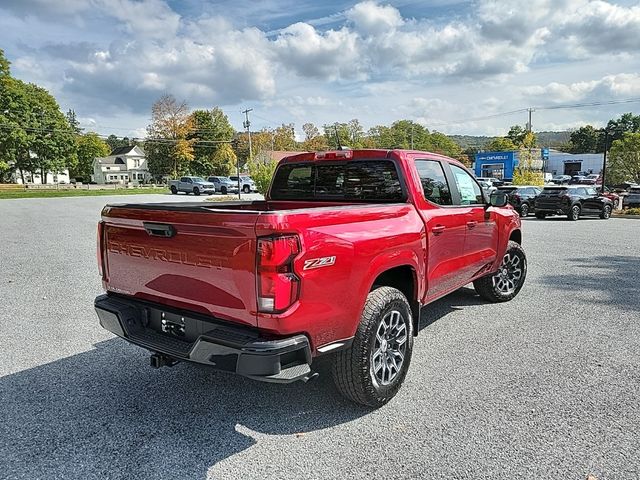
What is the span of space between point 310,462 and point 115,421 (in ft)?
4.69

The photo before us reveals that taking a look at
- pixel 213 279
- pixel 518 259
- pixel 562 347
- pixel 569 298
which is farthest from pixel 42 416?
pixel 569 298

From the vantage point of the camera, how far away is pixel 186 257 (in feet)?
9.57

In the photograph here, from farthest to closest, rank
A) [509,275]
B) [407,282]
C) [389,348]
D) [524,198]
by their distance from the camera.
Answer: [524,198] < [509,275] < [407,282] < [389,348]

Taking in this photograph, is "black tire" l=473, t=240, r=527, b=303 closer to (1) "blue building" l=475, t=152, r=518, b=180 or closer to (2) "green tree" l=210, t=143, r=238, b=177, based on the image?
(1) "blue building" l=475, t=152, r=518, b=180

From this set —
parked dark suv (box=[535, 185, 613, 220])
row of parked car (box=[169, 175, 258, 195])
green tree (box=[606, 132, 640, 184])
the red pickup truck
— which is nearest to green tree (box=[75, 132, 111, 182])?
row of parked car (box=[169, 175, 258, 195])

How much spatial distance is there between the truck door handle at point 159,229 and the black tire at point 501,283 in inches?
166

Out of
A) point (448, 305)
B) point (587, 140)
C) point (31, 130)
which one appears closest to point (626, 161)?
point (448, 305)

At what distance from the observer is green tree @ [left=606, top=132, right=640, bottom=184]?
145ft

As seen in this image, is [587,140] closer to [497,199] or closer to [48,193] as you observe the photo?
[48,193]

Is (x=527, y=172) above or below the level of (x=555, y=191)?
above

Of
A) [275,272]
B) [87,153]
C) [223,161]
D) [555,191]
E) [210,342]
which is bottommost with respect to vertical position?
[210,342]

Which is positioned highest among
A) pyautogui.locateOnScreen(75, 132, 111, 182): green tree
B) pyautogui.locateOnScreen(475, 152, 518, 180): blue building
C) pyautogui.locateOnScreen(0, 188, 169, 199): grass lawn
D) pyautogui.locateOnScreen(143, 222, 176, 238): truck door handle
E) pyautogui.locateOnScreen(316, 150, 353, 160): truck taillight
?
pyautogui.locateOnScreen(75, 132, 111, 182): green tree

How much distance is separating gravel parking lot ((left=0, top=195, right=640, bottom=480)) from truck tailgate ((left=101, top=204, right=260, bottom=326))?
850mm

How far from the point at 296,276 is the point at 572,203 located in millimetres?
20359
